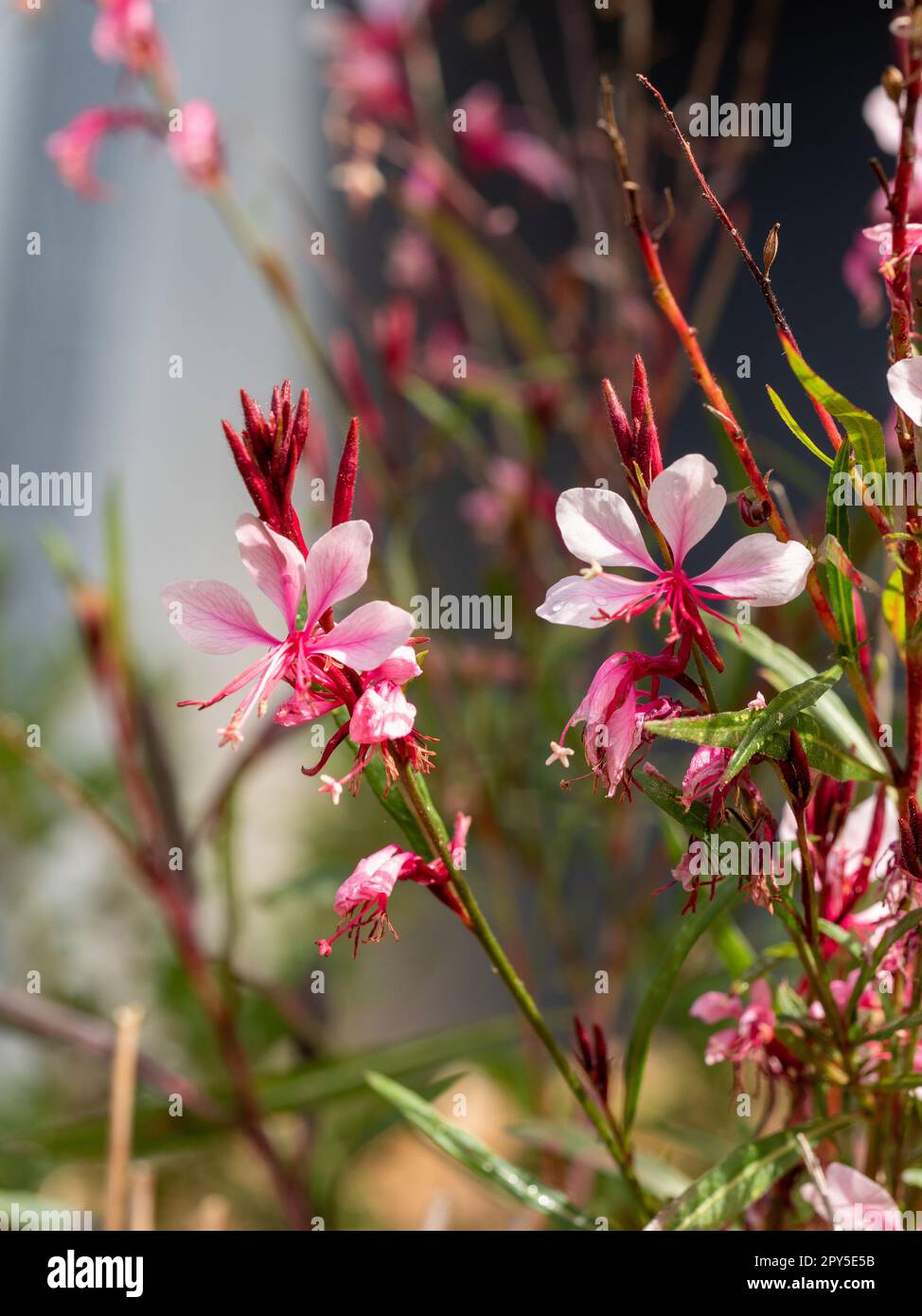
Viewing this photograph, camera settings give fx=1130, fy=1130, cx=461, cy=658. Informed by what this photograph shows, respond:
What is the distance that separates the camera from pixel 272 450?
295 mm

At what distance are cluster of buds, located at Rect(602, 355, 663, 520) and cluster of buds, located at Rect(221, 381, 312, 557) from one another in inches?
3.3

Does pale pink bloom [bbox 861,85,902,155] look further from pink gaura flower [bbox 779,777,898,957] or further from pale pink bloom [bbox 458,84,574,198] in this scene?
pale pink bloom [bbox 458,84,574,198]

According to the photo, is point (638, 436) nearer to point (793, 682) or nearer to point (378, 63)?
point (793, 682)

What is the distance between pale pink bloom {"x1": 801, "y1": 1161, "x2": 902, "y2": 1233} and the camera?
35cm

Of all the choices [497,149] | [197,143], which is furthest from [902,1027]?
[497,149]

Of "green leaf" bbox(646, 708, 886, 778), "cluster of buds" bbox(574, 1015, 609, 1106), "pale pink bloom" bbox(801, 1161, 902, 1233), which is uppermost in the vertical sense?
"green leaf" bbox(646, 708, 886, 778)

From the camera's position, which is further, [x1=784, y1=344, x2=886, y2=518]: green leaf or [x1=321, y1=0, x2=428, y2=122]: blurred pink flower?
[x1=321, y1=0, x2=428, y2=122]: blurred pink flower

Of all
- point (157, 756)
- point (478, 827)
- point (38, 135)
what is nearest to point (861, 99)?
point (478, 827)

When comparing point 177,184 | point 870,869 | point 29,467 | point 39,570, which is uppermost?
point 177,184

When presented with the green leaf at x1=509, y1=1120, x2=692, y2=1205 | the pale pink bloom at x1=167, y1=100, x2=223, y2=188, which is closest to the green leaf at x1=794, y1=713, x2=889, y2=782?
the green leaf at x1=509, y1=1120, x2=692, y2=1205

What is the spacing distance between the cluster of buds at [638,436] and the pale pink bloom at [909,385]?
0.06 metres
